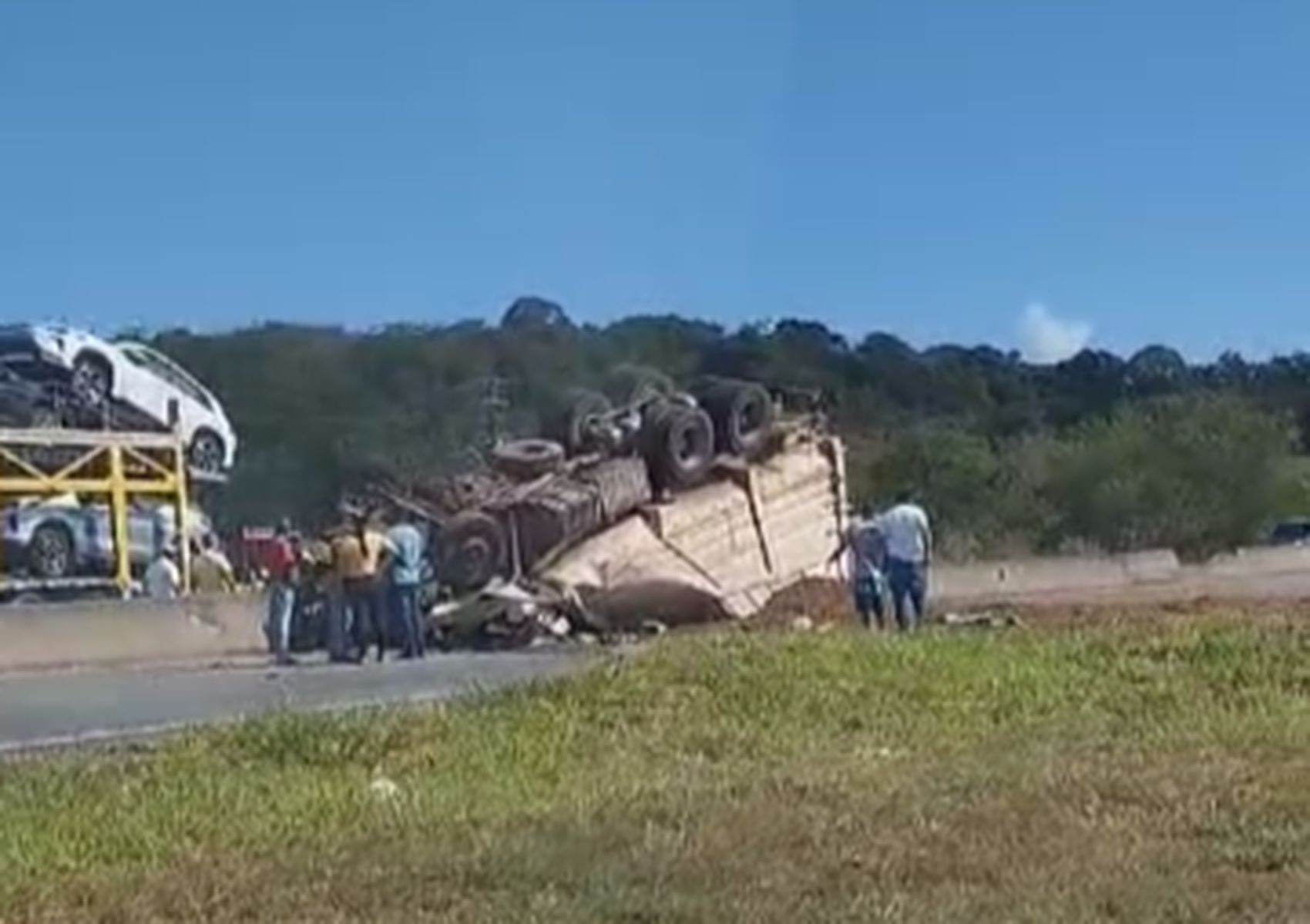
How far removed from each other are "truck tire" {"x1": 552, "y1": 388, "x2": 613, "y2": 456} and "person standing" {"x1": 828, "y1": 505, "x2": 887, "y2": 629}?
18.9 ft

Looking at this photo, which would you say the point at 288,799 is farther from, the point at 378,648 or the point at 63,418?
the point at 63,418

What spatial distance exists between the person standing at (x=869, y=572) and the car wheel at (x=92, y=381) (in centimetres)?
1141

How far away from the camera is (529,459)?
3288 centimetres

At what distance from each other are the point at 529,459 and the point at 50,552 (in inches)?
240

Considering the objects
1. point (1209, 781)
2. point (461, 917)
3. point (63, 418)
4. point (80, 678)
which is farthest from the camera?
point (63, 418)

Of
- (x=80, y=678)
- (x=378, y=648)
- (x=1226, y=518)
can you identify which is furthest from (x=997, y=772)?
(x=1226, y=518)

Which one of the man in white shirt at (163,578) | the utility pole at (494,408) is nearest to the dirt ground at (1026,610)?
the utility pole at (494,408)

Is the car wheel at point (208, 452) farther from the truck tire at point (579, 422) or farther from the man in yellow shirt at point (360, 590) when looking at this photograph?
the man in yellow shirt at point (360, 590)

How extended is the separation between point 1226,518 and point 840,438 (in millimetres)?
24681

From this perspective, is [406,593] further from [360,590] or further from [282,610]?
[282,610]

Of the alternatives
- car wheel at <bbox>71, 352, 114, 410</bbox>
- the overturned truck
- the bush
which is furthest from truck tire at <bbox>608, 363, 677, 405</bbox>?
the bush

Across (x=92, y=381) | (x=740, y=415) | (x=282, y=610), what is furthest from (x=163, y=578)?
(x=740, y=415)

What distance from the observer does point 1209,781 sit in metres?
11.0

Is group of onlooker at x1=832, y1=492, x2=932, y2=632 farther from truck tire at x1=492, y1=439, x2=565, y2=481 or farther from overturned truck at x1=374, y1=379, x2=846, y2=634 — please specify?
truck tire at x1=492, y1=439, x2=565, y2=481
